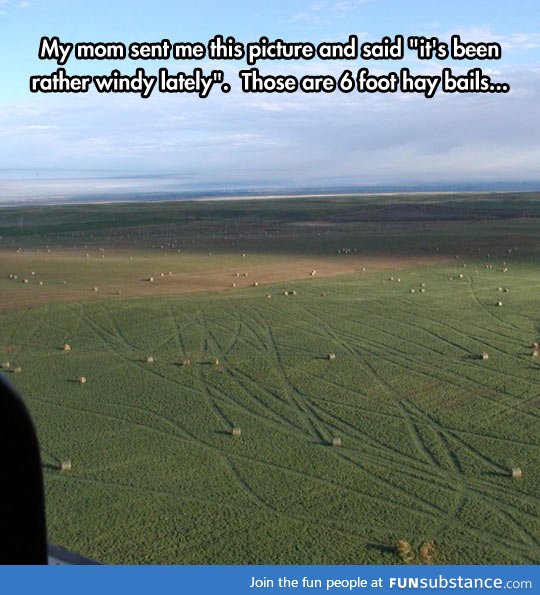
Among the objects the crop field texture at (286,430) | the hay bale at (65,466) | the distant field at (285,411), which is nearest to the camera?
the crop field texture at (286,430)

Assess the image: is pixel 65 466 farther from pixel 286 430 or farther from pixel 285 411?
pixel 285 411

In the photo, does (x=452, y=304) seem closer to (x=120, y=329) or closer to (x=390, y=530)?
(x=120, y=329)

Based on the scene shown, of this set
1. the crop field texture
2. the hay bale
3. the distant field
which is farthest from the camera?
the hay bale

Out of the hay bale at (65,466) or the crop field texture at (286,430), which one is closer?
the crop field texture at (286,430)

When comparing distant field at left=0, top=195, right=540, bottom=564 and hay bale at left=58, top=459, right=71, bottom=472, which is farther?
hay bale at left=58, top=459, right=71, bottom=472

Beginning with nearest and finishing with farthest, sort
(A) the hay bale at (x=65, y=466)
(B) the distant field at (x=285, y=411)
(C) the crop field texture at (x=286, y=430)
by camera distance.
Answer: (C) the crop field texture at (x=286, y=430)
(B) the distant field at (x=285, y=411)
(A) the hay bale at (x=65, y=466)

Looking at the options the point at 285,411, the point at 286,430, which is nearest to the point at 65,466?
A: the point at 286,430

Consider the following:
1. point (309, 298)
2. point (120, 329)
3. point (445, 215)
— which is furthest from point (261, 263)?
point (445, 215)
